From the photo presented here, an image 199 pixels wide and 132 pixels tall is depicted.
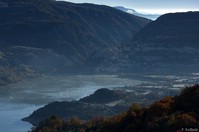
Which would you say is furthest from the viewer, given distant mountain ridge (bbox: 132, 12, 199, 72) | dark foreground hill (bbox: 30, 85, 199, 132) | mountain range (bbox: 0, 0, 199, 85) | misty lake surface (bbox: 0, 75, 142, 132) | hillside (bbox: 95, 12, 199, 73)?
mountain range (bbox: 0, 0, 199, 85)

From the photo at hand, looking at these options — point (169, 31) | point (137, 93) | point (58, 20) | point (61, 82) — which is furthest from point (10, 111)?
point (58, 20)

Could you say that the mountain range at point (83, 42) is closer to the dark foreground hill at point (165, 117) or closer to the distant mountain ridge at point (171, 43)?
the distant mountain ridge at point (171, 43)

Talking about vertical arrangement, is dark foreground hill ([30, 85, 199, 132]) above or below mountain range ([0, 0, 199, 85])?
below

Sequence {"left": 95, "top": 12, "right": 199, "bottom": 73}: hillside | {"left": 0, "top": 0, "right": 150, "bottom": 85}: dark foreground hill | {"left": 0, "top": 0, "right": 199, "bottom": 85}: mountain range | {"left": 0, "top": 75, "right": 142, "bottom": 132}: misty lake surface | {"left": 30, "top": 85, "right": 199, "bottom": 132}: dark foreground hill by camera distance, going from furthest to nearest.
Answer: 1. {"left": 0, "top": 0, "right": 150, "bottom": 85}: dark foreground hill
2. {"left": 0, "top": 0, "right": 199, "bottom": 85}: mountain range
3. {"left": 95, "top": 12, "right": 199, "bottom": 73}: hillside
4. {"left": 0, "top": 75, "right": 142, "bottom": 132}: misty lake surface
5. {"left": 30, "top": 85, "right": 199, "bottom": 132}: dark foreground hill

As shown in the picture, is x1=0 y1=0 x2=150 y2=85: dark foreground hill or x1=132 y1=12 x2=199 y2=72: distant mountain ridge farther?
x1=0 y1=0 x2=150 y2=85: dark foreground hill

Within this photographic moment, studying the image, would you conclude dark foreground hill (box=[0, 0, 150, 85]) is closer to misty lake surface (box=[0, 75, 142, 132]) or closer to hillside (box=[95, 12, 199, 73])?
misty lake surface (box=[0, 75, 142, 132])

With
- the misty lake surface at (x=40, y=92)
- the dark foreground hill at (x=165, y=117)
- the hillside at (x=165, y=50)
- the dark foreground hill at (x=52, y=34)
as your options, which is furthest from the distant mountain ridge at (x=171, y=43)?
the dark foreground hill at (x=165, y=117)

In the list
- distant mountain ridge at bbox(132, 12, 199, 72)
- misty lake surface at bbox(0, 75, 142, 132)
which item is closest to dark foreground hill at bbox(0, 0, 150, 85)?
misty lake surface at bbox(0, 75, 142, 132)
